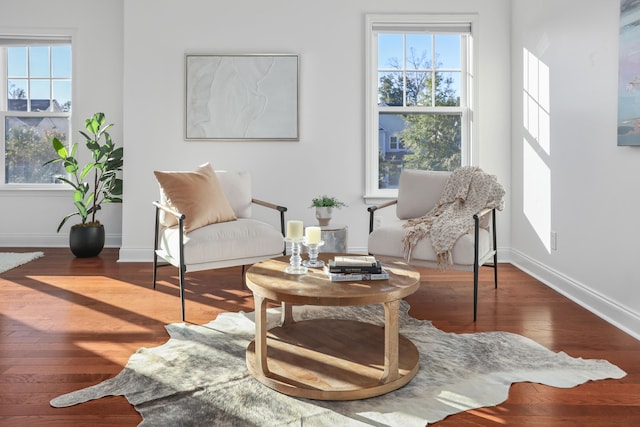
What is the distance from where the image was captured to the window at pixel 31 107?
5.39 metres

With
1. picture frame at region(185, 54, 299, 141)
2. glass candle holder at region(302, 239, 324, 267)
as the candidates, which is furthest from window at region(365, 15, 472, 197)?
glass candle holder at region(302, 239, 324, 267)

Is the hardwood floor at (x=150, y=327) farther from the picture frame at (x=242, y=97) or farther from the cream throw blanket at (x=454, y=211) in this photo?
the picture frame at (x=242, y=97)

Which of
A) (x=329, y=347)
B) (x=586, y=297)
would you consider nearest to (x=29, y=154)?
(x=329, y=347)

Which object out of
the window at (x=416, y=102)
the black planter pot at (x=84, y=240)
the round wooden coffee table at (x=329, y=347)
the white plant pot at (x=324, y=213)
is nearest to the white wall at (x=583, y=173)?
the window at (x=416, y=102)

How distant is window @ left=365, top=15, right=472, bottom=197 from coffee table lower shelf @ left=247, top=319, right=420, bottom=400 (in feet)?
7.90

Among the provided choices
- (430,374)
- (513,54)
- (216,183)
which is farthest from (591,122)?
(216,183)

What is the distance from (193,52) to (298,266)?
122 inches

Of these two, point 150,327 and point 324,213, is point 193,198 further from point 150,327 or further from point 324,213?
point 324,213

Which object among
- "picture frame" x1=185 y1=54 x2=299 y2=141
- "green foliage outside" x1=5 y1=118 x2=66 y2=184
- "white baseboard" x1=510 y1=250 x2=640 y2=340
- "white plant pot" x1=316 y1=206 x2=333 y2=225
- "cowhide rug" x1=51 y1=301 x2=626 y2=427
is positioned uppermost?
"picture frame" x1=185 y1=54 x2=299 y2=141

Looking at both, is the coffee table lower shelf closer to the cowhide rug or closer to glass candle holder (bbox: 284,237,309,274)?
the cowhide rug

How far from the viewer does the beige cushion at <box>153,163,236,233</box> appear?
323 centimetres

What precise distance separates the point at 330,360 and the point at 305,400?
296mm

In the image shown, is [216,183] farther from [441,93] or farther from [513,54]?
[513,54]

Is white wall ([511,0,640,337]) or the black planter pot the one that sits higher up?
white wall ([511,0,640,337])
